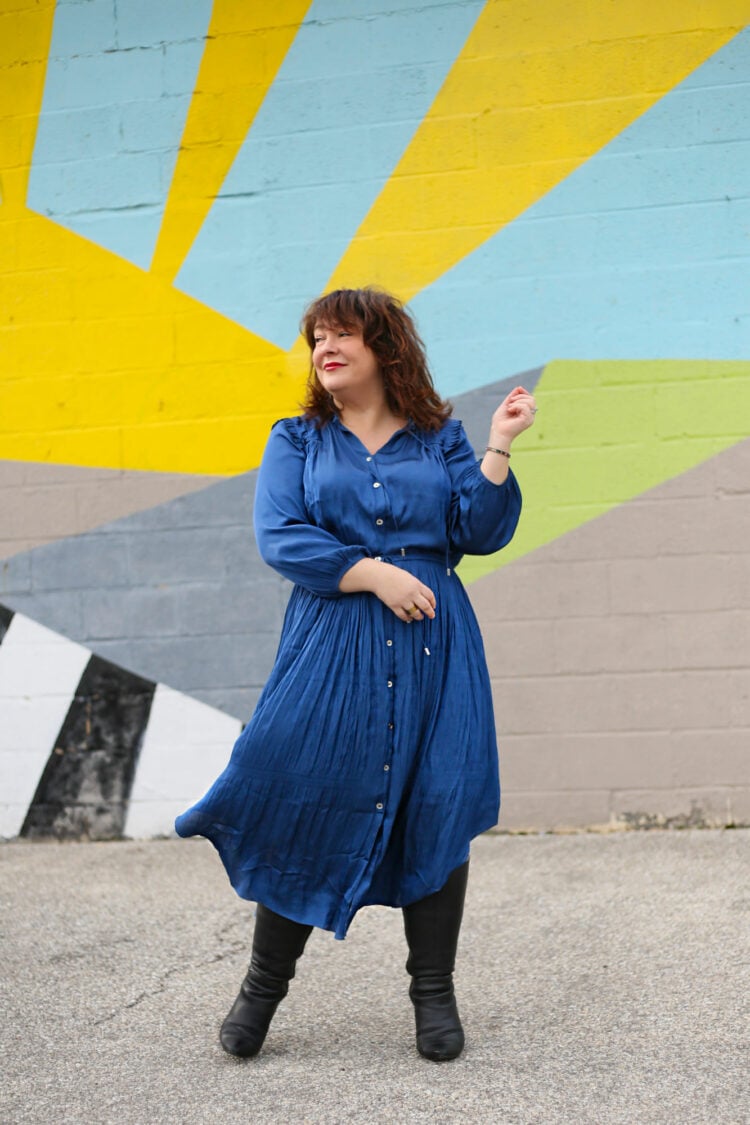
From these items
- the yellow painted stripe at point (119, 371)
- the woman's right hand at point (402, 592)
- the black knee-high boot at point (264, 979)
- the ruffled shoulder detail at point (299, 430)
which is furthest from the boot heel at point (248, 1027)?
the yellow painted stripe at point (119, 371)

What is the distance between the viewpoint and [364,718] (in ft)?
7.95

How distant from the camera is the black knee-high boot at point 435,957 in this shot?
245 centimetres

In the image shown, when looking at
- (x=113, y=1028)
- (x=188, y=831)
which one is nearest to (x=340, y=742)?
(x=188, y=831)

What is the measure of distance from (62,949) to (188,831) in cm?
116

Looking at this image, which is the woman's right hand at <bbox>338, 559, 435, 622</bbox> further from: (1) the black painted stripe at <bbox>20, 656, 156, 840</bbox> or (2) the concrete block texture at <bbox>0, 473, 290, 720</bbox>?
(1) the black painted stripe at <bbox>20, 656, 156, 840</bbox>

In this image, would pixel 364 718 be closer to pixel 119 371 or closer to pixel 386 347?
pixel 386 347

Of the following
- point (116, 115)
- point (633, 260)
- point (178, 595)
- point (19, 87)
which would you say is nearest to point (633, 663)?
point (633, 260)

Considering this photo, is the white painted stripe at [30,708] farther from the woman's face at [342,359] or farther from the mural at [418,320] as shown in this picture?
the woman's face at [342,359]

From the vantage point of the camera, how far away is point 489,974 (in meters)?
2.98

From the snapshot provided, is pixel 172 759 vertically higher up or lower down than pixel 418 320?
lower down

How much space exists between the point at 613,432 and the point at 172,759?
2034 mm

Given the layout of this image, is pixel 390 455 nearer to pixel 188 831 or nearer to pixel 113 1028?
pixel 188 831

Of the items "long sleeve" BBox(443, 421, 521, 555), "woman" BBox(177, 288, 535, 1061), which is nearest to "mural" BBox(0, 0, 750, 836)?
"long sleeve" BBox(443, 421, 521, 555)

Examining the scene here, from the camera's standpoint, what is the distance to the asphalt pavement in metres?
2.26
